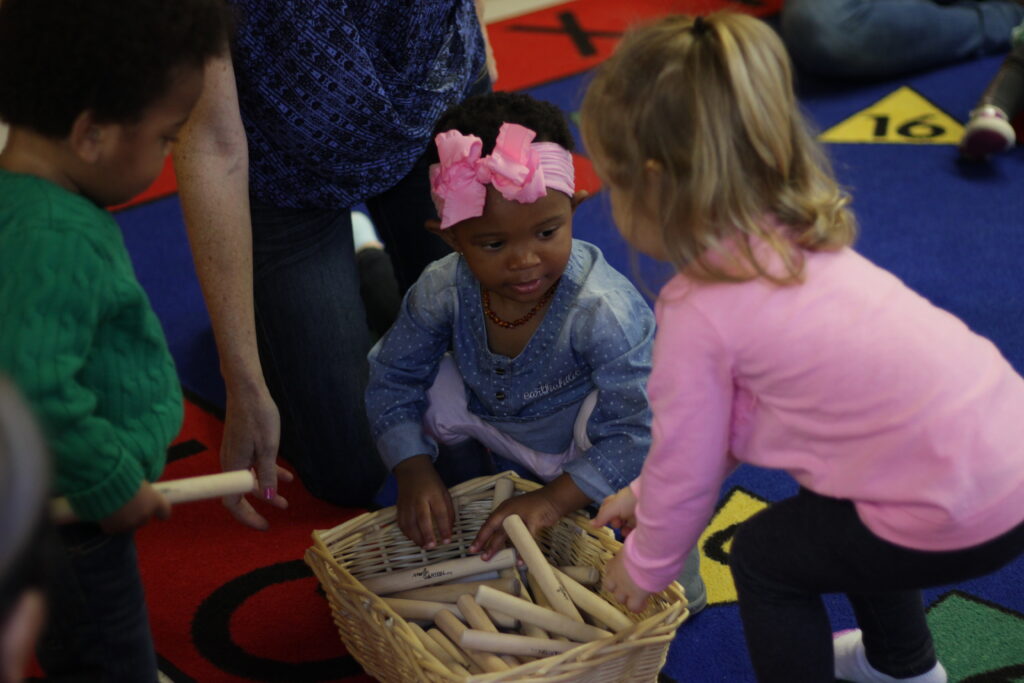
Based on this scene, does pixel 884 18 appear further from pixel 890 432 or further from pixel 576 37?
pixel 890 432

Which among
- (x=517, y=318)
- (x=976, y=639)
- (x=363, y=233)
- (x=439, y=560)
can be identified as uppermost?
(x=517, y=318)

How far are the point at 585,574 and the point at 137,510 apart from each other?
0.53 meters

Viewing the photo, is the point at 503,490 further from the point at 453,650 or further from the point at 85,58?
the point at 85,58

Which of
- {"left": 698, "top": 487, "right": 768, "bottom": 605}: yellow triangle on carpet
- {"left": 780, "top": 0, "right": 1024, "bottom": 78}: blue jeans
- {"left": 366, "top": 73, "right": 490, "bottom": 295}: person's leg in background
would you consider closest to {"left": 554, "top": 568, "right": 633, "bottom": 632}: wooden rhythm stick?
{"left": 698, "top": 487, "right": 768, "bottom": 605}: yellow triangle on carpet

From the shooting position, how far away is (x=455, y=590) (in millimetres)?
1312

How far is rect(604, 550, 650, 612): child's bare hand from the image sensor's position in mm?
1074

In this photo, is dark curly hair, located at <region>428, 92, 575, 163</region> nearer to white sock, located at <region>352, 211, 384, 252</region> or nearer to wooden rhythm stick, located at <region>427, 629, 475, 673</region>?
wooden rhythm stick, located at <region>427, 629, 475, 673</region>

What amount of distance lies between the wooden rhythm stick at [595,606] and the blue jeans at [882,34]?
1776 millimetres

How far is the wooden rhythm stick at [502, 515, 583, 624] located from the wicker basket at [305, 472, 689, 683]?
59 millimetres

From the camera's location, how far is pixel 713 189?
909 mm

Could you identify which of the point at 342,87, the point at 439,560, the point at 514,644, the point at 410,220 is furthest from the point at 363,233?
the point at 514,644

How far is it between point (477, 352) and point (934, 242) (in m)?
1.06

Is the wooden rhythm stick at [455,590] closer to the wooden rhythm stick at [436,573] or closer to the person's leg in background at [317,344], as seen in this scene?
the wooden rhythm stick at [436,573]

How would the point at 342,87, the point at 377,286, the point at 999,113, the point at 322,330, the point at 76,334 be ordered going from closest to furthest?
the point at 76,334
the point at 342,87
the point at 322,330
the point at 377,286
the point at 999,113
